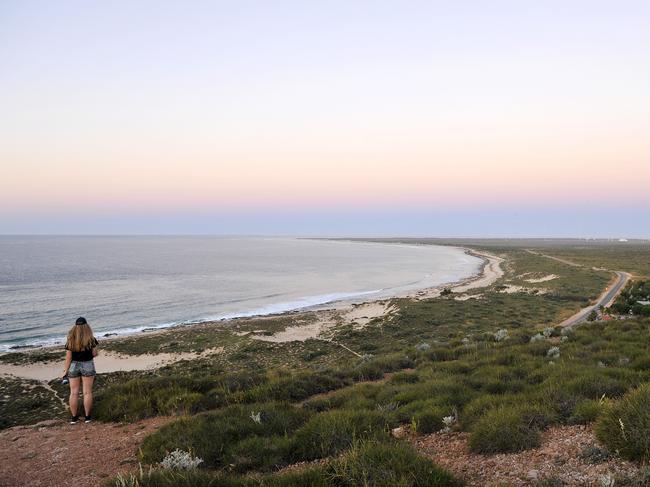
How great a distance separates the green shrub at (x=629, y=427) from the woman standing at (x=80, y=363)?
10.9 m

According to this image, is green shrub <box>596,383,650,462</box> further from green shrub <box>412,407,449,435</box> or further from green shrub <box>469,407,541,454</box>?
green shrub <box>412,407,449,435</box>

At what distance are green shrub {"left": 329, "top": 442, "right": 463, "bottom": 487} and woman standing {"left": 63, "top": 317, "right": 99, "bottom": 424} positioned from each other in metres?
8.04

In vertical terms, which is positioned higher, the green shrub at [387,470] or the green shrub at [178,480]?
the green shrub at [387,470]

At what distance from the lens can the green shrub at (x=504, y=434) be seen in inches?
230

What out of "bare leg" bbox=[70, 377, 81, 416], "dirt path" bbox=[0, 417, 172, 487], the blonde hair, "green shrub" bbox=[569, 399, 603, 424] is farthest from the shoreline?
"green shrub" bbox=[569, 399, 603, 424]

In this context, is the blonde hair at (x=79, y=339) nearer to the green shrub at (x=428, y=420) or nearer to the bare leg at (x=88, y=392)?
the bare leg at (x=88, y=392)

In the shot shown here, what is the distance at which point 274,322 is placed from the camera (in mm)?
30516

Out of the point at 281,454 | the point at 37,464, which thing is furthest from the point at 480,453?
the point at 37,464

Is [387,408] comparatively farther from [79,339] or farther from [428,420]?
[79,339]

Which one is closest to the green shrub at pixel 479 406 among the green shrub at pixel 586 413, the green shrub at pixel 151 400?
the green shrub at pixel 586 413

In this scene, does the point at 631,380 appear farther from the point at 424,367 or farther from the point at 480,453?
the point at 424,367

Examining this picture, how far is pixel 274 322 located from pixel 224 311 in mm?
9432

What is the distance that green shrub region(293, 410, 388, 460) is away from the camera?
6363 mm

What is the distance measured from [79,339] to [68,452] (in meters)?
3.06
